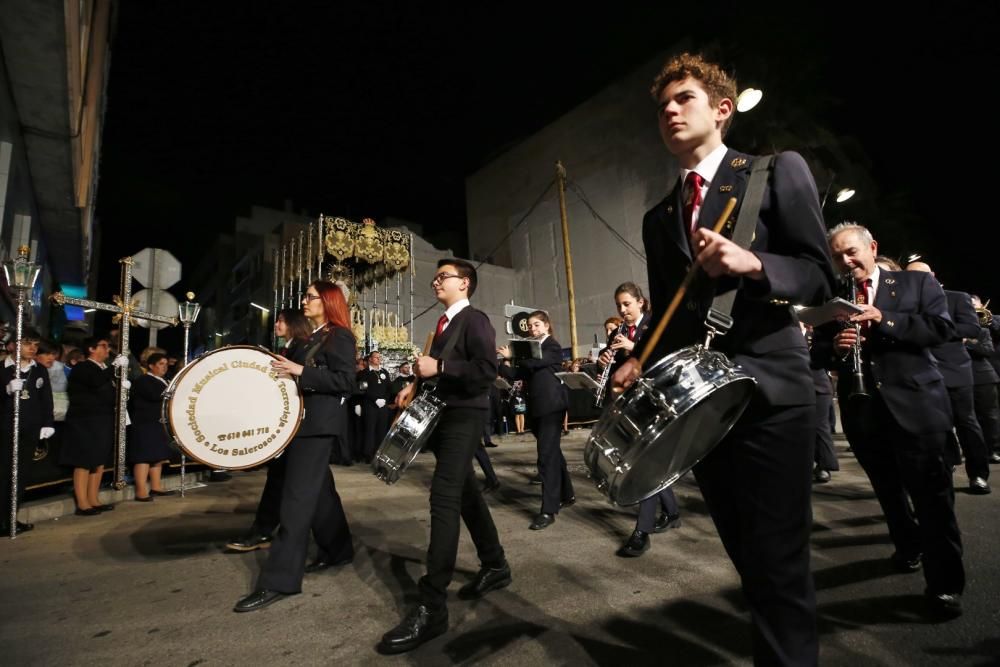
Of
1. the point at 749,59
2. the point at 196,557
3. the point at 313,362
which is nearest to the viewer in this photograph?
the point at 313,362

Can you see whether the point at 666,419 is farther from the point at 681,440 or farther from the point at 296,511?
the point at 296,511

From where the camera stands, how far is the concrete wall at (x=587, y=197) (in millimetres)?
18938

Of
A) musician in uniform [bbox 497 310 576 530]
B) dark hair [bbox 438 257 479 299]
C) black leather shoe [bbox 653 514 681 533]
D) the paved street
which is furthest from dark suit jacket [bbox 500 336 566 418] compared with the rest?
dark hair [bbox 438 257 479 299]

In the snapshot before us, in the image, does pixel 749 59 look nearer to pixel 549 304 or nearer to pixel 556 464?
pixel 549 304

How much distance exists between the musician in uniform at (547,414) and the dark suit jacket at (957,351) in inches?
131


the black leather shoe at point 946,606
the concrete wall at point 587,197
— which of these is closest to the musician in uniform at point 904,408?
the black leather shoe at point 946,606

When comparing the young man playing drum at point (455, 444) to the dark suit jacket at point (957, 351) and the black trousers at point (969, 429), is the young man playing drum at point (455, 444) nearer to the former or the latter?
the dark suit jacket at point (957, 351)

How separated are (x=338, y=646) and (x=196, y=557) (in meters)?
2.34

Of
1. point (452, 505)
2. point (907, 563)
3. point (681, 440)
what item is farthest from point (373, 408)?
point (681, 440)

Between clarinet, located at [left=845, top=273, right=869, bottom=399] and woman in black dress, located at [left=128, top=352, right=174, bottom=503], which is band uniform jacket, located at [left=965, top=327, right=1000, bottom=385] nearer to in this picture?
clarinet, located at [left=845, top=273, right=869, bottom=399]

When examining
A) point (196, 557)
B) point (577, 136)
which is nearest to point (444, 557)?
point (196, 557)

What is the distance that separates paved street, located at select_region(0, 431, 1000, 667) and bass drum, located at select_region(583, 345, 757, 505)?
1136 millimetres

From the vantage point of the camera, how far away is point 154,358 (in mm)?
7012

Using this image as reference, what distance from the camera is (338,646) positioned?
94.3 inches
